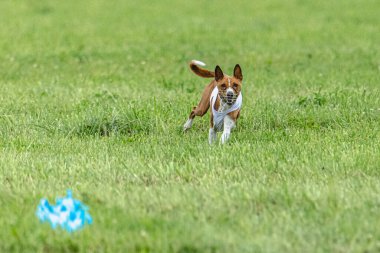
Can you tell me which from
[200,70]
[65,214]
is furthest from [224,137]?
[65,214]

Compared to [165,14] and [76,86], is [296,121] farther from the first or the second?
[165,14]

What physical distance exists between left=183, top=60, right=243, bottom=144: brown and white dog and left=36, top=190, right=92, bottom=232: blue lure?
2.37 metres

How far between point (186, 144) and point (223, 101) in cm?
54

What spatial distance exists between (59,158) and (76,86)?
4.17m

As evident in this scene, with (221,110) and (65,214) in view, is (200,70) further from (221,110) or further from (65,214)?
→ (65,214)

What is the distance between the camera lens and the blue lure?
521 centimetres

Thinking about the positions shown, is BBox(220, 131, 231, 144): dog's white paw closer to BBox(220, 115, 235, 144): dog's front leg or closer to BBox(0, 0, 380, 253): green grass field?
BBox(220, 115, 235, 144): dog's front leg

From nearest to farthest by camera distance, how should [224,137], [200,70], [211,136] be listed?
1. [224,137]
2. [211,136]
3. [200,70]

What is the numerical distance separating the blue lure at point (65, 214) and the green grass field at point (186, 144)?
7 centimetres

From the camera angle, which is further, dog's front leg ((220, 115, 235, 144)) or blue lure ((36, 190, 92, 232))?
dog's front leg ((220, 115, 235, 144))

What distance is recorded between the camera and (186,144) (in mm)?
7707

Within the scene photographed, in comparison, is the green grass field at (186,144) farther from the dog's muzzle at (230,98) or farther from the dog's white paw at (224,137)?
the dog's muzzle at (230,98)

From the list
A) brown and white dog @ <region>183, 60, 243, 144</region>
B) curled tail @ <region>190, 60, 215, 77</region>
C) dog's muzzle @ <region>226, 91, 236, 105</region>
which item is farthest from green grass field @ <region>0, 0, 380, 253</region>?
curled tail @ <region>190, 60, 215, 77</region>

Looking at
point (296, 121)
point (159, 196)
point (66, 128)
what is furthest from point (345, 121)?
point (159, 196)
